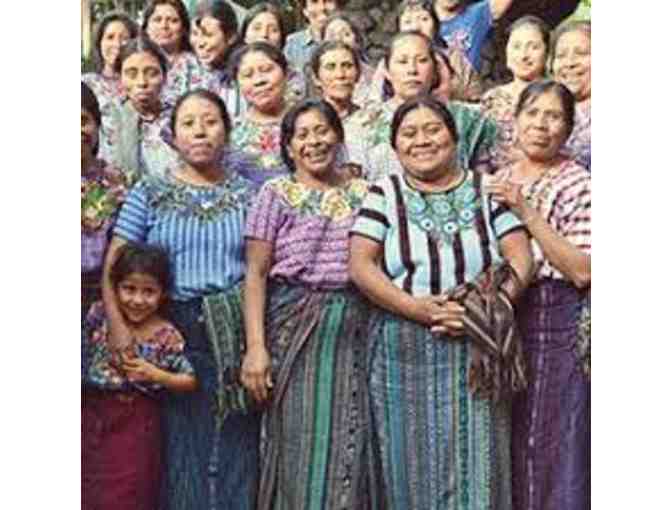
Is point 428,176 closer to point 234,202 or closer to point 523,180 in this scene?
point 523,180

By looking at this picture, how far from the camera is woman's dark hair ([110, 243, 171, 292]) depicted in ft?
7.23

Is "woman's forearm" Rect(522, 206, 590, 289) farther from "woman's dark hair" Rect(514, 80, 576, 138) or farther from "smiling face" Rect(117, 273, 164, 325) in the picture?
"smiling face" Rect(117, 273, 164, 325)

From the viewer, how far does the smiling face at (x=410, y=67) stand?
2182 mm

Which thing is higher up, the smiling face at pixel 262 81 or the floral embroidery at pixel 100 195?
the smiling face at pixel 262 81

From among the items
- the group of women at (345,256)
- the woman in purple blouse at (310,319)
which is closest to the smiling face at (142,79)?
the group of women at (345,256)

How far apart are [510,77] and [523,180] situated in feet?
0.55

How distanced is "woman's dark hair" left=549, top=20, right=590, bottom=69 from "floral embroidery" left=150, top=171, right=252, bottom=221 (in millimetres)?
536

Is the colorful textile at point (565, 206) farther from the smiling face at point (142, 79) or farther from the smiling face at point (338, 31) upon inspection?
the smiling face at point (142, 79)

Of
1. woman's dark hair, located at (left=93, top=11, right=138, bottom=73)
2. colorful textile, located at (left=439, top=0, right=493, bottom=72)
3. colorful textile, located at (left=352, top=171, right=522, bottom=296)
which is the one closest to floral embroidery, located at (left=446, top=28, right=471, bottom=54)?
colorful textile, located at (left=439, top=0, right=493, bottom=72)

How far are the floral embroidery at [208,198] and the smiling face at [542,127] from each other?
0.45 m

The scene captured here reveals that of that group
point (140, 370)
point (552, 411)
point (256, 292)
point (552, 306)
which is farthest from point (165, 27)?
point (552, 411)

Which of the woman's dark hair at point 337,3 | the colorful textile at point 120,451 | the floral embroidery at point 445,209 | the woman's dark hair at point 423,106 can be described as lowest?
the colorful textile at point 120,451

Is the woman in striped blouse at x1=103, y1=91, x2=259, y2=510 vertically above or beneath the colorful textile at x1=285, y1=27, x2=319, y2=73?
beneath

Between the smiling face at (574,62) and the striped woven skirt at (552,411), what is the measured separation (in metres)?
0.31
